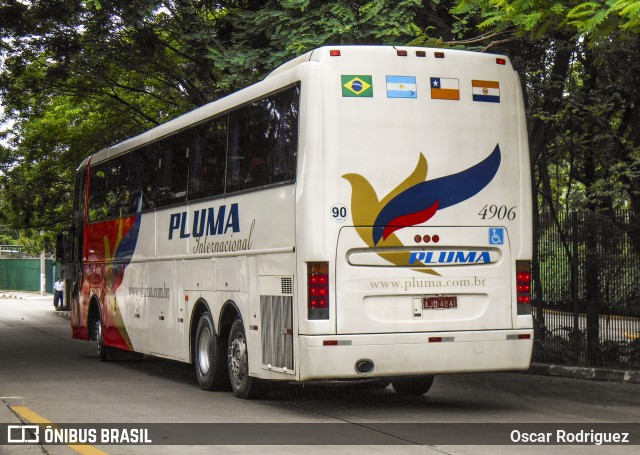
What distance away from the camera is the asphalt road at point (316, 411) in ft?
30.5

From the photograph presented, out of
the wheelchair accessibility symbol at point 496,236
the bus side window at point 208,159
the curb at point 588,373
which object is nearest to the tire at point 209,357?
the bus side window at point 208,159

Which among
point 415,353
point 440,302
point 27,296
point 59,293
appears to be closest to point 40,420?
point 415,353

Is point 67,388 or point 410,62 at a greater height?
point 410,62

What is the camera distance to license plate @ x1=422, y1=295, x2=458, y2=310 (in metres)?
11.4

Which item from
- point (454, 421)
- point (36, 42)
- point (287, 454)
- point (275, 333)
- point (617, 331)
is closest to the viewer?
point (287, 454)

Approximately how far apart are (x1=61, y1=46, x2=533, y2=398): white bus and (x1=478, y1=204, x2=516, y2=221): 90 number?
2 centimetres

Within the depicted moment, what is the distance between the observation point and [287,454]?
347 inches

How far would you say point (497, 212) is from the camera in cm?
1188

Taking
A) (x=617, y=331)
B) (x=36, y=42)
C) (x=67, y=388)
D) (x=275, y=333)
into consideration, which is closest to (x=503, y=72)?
(x=275, y=333)

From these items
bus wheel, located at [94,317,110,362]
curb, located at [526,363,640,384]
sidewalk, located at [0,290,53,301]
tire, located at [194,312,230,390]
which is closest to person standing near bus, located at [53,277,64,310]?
sidewalk, located at [0,290,53,301]

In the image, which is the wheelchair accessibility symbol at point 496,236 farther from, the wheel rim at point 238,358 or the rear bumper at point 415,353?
the wheel rim at point 238,358

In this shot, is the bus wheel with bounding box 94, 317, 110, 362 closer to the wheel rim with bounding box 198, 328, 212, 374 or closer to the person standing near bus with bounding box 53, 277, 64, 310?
the wheel rim with bounding box 198, 328, 212, 374

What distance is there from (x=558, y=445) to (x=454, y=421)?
1746 mm

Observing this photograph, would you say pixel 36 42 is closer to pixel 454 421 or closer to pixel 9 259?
pixel 454 421
